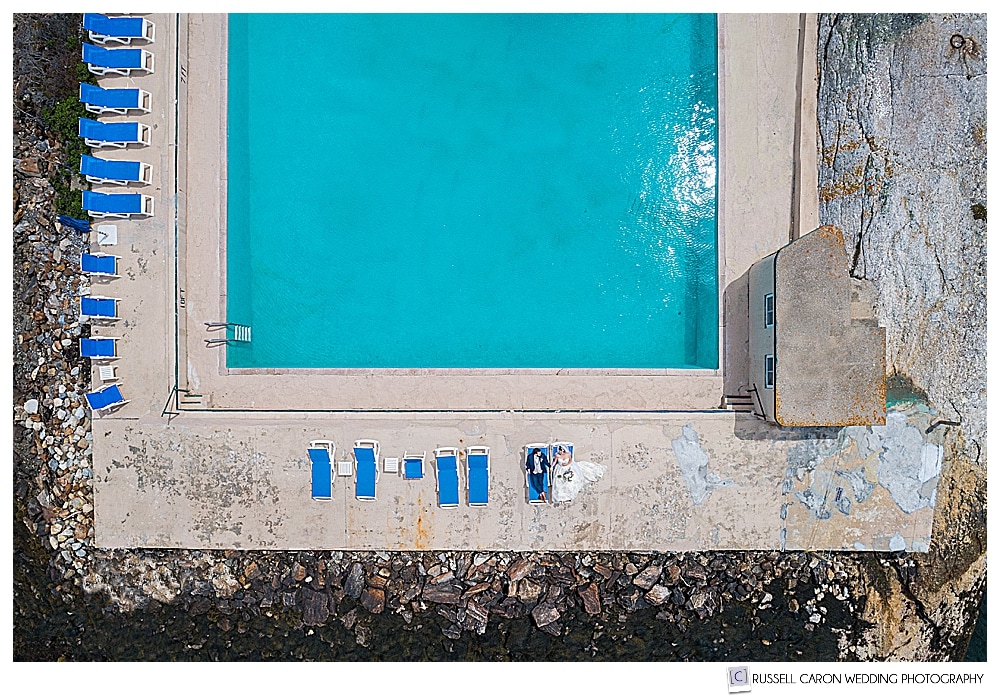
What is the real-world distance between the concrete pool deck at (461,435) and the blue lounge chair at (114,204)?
20 cm

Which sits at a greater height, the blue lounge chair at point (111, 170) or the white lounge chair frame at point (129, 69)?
the white lounge chair frame at point (129, 69)

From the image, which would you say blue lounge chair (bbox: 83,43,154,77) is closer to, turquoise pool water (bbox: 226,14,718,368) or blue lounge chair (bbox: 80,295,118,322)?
turquoise pool water (bbox: 226,14,718,368)

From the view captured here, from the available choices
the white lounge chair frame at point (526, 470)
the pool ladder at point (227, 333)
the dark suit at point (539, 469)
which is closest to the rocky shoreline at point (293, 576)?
the white lounge chair frame at point (526, 470)

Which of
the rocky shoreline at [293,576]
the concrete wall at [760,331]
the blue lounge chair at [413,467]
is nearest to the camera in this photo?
the concrete wall at [760,331]

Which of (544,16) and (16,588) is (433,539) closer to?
(16,588)

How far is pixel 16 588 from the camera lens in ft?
26.9

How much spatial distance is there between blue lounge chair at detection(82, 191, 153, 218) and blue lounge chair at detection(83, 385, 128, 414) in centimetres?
231

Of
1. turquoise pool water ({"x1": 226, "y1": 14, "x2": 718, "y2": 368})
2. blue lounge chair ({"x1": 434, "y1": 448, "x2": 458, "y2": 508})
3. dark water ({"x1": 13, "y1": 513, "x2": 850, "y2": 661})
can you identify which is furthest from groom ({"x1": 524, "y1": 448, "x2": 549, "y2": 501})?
dark water ({"x1": 13, "y1": 513, "x2": 850, "y2": 661})

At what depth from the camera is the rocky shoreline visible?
26.7 ft

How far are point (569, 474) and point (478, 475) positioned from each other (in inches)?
47.2

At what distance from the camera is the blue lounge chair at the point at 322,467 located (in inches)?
312

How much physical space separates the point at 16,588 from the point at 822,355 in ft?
35.5

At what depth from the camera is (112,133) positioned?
7.93m

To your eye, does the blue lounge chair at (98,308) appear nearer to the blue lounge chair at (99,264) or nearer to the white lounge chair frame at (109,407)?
the blue lounge chair at (99,264)
